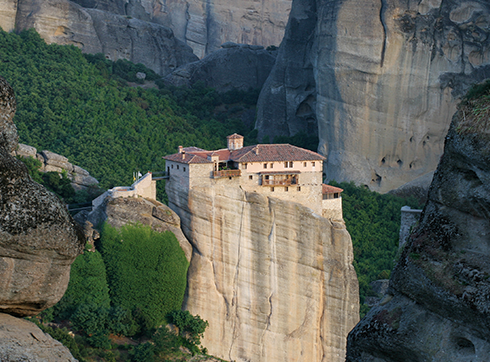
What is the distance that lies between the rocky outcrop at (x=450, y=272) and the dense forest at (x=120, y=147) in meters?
20.6

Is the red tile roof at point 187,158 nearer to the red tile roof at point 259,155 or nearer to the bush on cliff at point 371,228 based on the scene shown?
the red tile roof at point 259,155

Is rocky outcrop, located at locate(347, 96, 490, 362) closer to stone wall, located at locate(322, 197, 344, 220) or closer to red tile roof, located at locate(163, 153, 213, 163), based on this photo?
red tile roof, located at locate(163, 153, 213, 163)

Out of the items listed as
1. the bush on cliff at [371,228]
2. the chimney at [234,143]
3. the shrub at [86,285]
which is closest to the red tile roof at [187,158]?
the chimney at [234,143]

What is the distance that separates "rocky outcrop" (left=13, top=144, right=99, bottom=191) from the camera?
38406mm

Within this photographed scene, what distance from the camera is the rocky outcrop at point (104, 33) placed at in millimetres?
56031

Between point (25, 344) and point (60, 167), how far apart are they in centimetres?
3238

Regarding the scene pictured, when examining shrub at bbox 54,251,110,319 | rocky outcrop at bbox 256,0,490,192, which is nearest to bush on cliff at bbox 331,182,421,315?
rocky outcrop at bbox 256,0,490,192

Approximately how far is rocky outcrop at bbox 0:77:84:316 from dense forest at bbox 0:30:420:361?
19714mm

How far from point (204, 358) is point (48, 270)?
2542 centimetres

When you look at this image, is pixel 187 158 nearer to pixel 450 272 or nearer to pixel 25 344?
pixel 25 344

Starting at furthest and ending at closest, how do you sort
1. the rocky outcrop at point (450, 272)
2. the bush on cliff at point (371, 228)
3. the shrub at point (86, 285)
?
the bush on cliff at point (371, 228), the shrub at point (86, 285), the rocky outcrop at point (450, 272)

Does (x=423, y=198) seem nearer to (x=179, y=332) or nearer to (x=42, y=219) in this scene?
(x=179, y=332)

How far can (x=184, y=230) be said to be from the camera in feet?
113

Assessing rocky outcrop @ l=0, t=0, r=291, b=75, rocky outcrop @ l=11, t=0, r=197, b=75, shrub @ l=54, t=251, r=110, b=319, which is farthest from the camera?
rocky outcrop @ l=0, t=0, r=291, b=75
